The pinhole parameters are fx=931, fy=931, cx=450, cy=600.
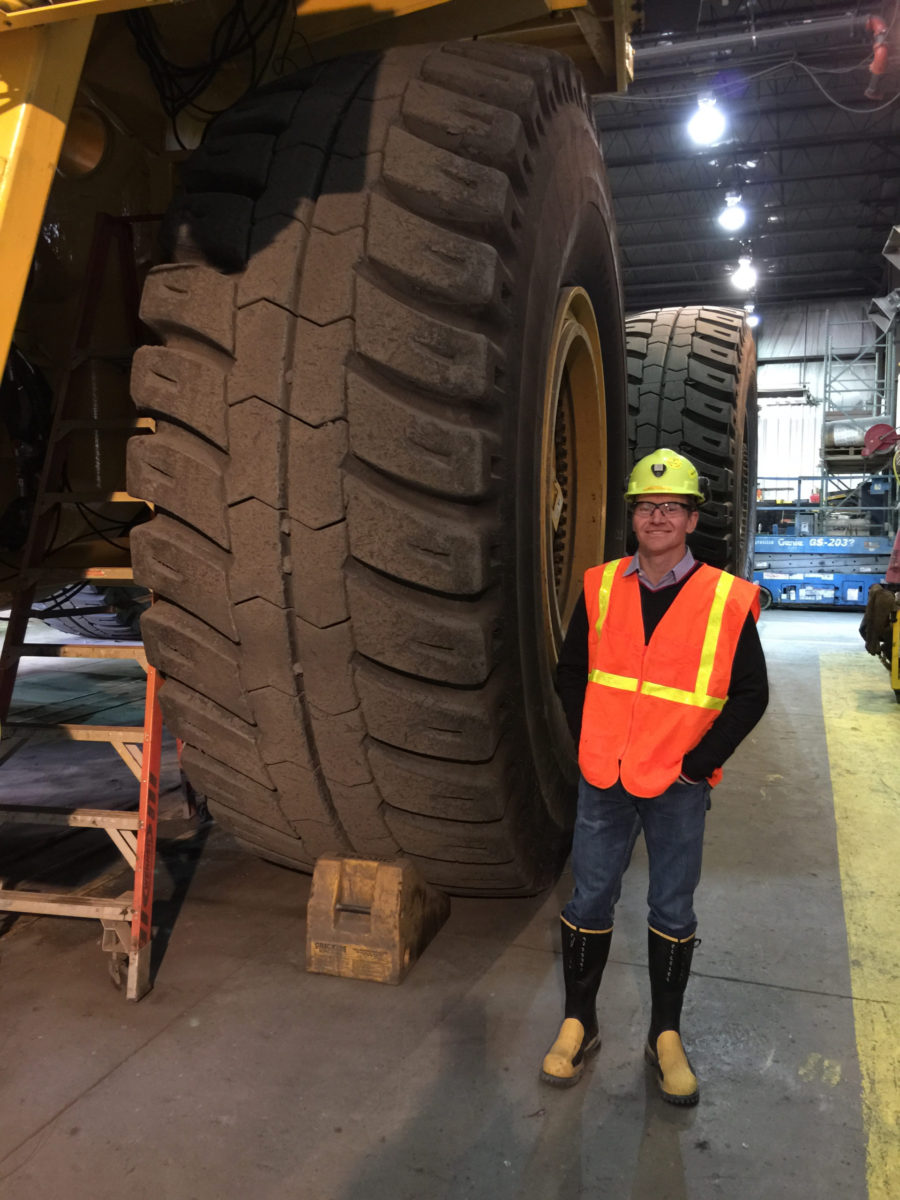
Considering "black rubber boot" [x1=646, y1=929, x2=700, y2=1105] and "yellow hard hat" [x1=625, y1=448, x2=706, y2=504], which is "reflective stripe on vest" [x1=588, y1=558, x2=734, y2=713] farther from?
"black rubber boot" [x1=646, y1=929, x2=700, y2=1105]

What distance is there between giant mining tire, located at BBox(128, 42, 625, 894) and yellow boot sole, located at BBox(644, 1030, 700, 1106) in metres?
0.60

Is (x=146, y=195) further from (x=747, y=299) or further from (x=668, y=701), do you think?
(x=747, y=299)

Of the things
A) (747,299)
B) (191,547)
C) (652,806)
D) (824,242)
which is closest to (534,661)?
(652,806)

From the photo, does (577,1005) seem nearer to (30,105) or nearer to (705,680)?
(705,680)

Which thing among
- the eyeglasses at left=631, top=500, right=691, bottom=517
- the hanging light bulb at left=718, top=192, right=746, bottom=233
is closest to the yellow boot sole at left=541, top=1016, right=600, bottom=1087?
the eyeglasses at left=631, top=500, right=691, bottom=517

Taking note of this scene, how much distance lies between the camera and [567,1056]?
2.22 meters

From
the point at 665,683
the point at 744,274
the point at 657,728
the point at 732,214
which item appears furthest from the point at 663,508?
the point at 744,274

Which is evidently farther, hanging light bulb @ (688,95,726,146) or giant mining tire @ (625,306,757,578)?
hanging light bulb @ (688,95,726,146)

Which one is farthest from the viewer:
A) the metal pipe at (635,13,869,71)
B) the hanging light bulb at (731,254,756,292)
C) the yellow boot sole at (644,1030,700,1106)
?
the hanging light bulb at (731,254,756,292)

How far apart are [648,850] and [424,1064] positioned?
0.75m

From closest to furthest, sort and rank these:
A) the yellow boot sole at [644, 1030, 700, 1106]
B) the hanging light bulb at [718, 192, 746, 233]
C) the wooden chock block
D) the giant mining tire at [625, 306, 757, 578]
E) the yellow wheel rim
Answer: the yellow boot sole at [644, 1030, 700, 1106] → the wooden chock block → the yellow wheel rim → the giant mining tire at [625, 306, 757, 578] → the hanging light bulb at [718, 192, 746, 233]

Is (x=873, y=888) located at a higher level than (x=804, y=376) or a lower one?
lower

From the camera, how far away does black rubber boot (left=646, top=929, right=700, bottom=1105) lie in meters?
2.20

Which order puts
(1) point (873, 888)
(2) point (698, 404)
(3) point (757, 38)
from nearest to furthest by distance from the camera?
(1) point (873, 888)
(2) point (698, 404)
(3) point (757, 38)
